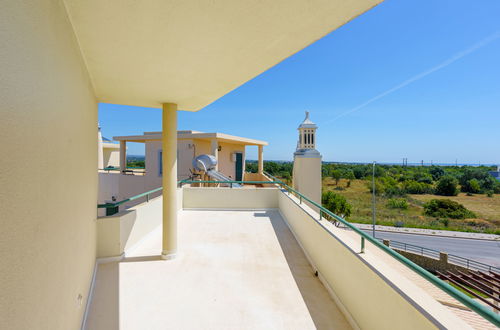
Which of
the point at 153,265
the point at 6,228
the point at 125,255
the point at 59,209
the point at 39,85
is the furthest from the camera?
the point at 125,255

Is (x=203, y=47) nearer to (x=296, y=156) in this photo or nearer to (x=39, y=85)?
(x=39, y=85)

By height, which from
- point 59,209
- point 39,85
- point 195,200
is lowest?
point 195,200

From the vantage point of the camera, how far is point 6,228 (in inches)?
31.4

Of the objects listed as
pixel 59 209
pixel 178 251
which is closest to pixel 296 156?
pixel 178 251

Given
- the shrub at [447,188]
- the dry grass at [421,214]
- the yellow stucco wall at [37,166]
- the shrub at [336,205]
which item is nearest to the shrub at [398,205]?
the dry grass at [421,214]

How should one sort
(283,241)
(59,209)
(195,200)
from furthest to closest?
(195,200), (283,241), (59,209)

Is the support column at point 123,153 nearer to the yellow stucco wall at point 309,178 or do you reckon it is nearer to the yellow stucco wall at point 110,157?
the yellow stucco wall at point 110,157

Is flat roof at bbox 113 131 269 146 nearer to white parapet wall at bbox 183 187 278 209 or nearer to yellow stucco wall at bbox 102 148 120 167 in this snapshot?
white parapet wall at bbox 183 187 278 209

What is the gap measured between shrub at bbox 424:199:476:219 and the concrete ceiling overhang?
31.7 metres

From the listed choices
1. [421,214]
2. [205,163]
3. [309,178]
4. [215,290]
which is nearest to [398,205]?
[421,214]

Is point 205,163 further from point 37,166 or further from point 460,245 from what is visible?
point 460,245

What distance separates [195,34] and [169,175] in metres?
2.45

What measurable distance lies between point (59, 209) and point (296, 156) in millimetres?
6299

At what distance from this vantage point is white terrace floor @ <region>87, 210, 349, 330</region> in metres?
2.21
